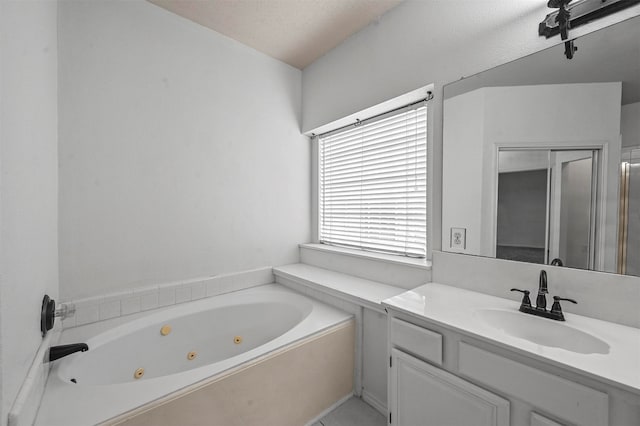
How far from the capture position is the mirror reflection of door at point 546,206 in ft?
3.78

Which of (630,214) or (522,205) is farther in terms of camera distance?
(522,205)

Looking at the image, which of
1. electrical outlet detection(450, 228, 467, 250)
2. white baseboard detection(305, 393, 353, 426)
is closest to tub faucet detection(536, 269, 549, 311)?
electrical outlet detection(450, 228, 467, 250)

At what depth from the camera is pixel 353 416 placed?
1.61 m

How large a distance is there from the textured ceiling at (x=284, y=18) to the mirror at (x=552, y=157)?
36.6 inches

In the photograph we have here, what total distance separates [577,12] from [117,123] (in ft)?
8.16

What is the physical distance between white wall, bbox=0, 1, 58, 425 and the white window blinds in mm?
1925

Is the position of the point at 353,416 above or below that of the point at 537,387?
below

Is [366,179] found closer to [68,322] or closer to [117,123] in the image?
[117,123]

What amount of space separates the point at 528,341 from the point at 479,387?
27cm

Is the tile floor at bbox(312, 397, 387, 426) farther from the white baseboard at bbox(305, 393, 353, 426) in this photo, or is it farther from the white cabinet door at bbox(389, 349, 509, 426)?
the white cabinet door at bbox(389, 349, 509, 426)

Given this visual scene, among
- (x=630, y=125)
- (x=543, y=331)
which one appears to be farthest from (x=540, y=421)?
(x=630, y=125)

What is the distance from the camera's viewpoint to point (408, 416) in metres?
1.22

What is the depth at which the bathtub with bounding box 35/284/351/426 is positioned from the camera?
1.04 metres

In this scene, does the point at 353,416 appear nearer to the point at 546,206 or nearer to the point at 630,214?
the point at 546,206
